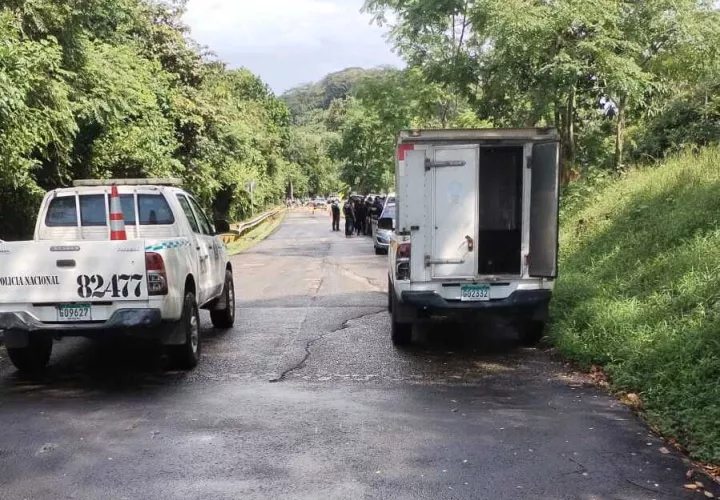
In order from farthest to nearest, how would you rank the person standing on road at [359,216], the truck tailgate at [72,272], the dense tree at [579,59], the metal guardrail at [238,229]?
the person standing on road at [359,216] < the metal guardrail at [238,229] < the dense tree at [579,59] < the truck tailgate at [72,272]

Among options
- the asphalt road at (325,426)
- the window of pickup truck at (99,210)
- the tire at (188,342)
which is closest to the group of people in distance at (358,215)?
the window of pickup truck at (99,210)

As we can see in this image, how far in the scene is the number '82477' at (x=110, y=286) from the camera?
6.55m

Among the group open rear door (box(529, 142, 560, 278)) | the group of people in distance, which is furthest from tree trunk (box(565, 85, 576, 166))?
the group of people in distance

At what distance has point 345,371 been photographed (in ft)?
24.4

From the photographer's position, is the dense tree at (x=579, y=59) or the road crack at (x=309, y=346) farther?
the dense tree at (x=579, y=59)

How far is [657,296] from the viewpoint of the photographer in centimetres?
828

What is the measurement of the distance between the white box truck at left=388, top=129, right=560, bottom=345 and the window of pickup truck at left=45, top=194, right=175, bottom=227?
2.82 metres

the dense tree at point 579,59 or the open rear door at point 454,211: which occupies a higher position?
the dense tree at point 579,59

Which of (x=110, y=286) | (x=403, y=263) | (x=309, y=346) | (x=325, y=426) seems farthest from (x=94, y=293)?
(x=403, y=263)

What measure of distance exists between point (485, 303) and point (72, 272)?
4.34 meters

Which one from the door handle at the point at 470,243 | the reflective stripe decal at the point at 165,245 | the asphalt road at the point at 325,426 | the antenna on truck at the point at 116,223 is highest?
the antenna on truck at the point at 116,223

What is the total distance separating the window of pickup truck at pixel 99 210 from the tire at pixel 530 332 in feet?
14.2

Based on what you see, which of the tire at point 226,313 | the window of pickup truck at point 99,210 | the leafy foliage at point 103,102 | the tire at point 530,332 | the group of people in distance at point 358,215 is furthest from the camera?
the group of people in distance at point 358,215

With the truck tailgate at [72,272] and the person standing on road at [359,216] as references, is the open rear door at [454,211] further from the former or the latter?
the person standing on road at [359,216]
